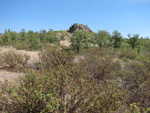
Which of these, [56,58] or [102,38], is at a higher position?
[102,38]

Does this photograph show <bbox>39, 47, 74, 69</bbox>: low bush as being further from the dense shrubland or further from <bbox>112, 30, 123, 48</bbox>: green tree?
<bbox>112, 30, 123, 48</bbox>: green tree

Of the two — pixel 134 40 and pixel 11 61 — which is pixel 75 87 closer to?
pixel 11 61

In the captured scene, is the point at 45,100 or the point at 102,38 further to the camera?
the point at 102,38

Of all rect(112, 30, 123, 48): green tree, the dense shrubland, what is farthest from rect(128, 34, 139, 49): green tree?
the dense shrubland

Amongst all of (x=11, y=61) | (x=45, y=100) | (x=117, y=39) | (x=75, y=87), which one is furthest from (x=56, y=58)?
(x=117, y=39)

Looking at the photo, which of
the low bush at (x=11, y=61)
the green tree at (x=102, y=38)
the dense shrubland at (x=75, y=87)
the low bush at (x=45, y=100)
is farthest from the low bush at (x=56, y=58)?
Result: the green tree at (x=102, y=38)

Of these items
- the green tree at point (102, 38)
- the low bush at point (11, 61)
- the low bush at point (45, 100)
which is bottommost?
the low bush at point (45, 100)

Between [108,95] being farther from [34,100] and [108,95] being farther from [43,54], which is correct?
[43,54]

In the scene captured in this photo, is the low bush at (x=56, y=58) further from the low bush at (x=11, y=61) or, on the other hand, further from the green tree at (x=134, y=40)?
the green tree at (x=134, y=40)

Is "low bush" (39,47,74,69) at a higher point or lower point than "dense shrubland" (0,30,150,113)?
higher

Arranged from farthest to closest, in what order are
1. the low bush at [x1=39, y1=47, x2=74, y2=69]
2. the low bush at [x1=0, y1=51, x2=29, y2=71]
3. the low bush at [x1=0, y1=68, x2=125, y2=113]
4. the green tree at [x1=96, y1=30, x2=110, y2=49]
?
the green tree at [x1=96, y1=30, x2=110, y2=49] → the low bush at [x1=39, y1=47, x2=74, y2=69] → the low bush at [x1=0, y1=51, x2=29, y2=71] → the low bush at [x1=0, y1=68, x2=125, y2=113]

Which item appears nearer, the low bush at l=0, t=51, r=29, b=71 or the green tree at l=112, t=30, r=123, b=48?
the low bush at l=0, t=51, r=29, b=71

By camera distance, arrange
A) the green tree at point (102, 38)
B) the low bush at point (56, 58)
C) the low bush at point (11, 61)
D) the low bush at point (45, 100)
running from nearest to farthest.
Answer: the low bush at point (45, 100) < the low bush at point (11, 61) < the low bush at point (56, 58) < the green tree at point (102, 38)

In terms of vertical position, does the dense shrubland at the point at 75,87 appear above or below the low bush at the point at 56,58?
below
